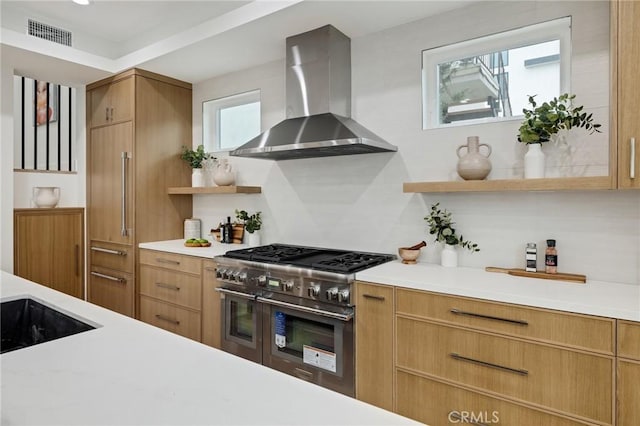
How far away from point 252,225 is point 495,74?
87.1 inches

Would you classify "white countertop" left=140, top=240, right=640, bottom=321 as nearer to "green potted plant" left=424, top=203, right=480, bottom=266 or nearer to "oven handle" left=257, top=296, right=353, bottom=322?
"green potted plant" left=424, top=203, right=480, bottom=266

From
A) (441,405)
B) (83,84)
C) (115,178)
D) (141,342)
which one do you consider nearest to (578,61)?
(441,405)

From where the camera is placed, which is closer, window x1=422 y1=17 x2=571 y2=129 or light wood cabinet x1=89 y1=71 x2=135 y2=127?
window x1=422 y1=17 x2=571 y2=129

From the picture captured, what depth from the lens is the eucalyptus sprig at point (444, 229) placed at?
8.04 feet

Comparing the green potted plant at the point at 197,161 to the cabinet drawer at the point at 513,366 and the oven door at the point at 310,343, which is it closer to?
the oven door at the point at 310,343

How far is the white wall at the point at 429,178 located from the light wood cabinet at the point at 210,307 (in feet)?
2.13

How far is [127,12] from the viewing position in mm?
3172

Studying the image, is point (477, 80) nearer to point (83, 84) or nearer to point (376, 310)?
point (376, 310)

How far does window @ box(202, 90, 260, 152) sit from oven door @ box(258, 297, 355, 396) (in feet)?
6.15

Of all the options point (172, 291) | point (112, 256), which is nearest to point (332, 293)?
point (172, 291)

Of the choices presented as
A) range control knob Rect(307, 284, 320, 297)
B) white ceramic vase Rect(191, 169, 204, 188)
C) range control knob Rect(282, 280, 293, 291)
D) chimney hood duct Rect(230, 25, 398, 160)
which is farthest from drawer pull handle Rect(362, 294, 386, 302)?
white ceramic vase Rect(191, 169, 204, 188)

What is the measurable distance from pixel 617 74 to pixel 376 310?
1624 mm

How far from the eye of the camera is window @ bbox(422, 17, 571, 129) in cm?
226

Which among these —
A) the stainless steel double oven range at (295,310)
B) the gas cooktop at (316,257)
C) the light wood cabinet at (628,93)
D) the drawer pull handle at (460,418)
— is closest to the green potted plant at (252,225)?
the gas cooktop at (316,257)
